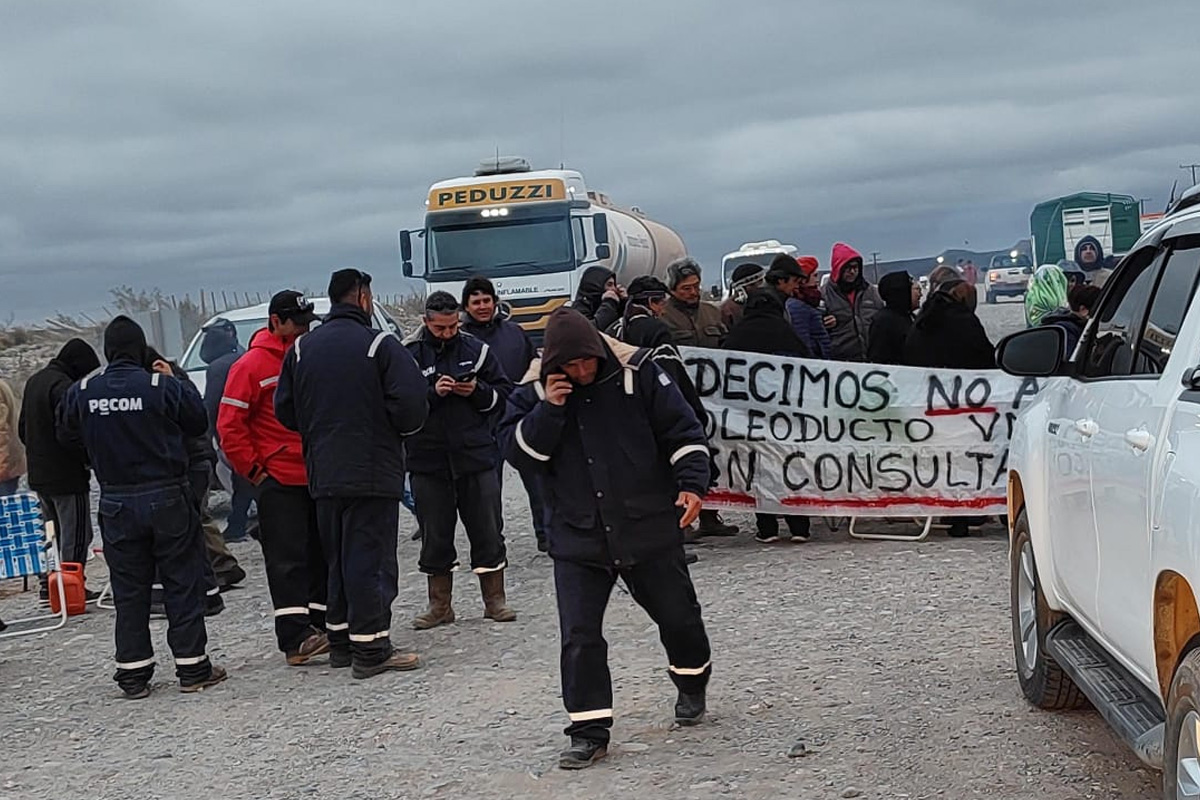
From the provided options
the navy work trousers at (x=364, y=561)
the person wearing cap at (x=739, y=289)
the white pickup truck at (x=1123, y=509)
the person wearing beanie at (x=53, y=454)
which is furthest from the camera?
the person wearing cap at (x=739, y=289)

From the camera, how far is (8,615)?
1182 centimetres

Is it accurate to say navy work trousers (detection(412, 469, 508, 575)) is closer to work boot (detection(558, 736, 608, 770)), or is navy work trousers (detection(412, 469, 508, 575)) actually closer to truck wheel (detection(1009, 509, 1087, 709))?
work boot (detection(558, 736, 608, 770))

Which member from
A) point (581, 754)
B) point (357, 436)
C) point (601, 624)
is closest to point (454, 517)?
point (357, 436)

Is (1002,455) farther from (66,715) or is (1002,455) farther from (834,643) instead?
(66,715)

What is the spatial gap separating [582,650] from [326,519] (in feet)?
8.21

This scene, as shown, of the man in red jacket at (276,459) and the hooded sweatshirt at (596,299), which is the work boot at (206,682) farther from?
the hooded sweatshirt at (596,299)

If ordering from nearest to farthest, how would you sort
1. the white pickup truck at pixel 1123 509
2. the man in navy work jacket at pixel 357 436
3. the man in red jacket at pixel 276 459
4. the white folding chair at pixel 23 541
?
1. the white pickup truck at pixel 1123 509
2. the man in navy work jacket at pixel 357 436
3. the man in red jacket at pixel 276 459
4. the white folding chair at pixel 23 541

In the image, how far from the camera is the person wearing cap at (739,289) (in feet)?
40.5

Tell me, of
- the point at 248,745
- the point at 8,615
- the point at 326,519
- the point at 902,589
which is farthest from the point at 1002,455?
the point at 8,615

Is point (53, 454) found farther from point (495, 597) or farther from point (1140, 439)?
point (1140, 439)

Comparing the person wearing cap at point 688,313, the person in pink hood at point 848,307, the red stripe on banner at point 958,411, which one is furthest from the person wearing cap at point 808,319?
the red stripe on banner at point 958,411

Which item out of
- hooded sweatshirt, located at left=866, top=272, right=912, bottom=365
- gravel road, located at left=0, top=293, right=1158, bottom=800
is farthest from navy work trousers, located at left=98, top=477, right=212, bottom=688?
hooded sweatshirt, located at left=866, top=272, right=912, bottom=365

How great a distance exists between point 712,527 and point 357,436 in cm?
444

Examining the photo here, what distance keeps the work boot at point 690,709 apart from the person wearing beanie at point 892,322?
5759 mm
